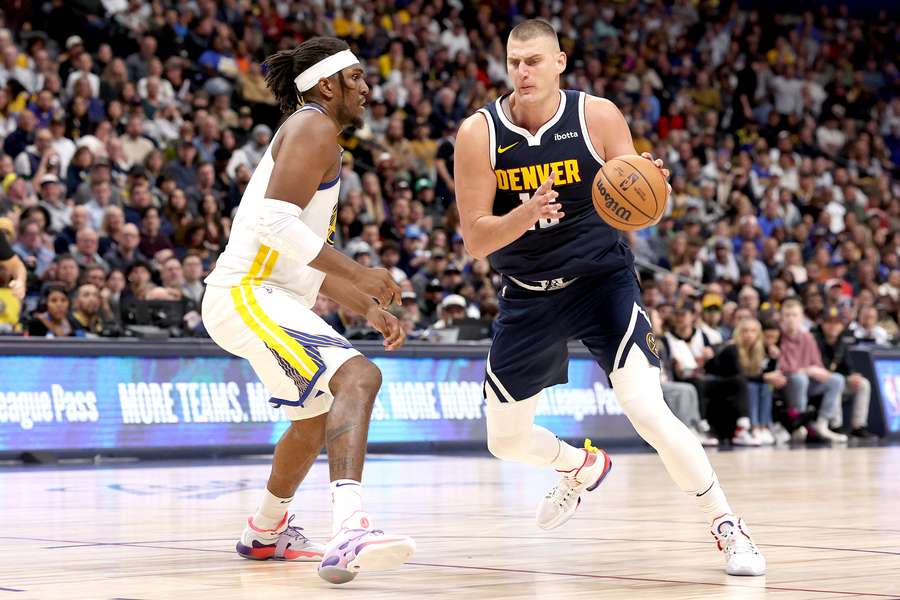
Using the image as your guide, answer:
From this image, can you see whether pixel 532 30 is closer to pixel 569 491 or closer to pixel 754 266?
pixel 569 491

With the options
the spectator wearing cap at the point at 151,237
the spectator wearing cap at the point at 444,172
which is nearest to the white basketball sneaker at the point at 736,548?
the spectator wearing cap at the point at 151,237

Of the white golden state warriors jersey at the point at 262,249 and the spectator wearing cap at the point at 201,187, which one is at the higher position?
the white golden state warriors jersey at the point at 262,249

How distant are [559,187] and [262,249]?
1.29 metres

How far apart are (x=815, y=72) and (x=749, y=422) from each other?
1281 cm

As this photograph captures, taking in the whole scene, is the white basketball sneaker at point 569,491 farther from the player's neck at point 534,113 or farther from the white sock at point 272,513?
the player's neck at point 534,113

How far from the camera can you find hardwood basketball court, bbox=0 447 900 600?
5.02m

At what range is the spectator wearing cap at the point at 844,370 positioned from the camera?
1752 cm

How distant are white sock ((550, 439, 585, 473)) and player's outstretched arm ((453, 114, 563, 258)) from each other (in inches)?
52.9

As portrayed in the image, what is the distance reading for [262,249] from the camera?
568cm

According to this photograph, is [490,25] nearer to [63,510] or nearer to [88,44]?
[88,44]

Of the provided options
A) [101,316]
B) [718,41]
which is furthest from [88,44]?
[718,41]

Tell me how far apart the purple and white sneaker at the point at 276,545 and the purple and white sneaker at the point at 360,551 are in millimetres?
1065

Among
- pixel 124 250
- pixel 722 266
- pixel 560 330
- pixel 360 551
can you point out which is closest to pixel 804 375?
pixel 722 266

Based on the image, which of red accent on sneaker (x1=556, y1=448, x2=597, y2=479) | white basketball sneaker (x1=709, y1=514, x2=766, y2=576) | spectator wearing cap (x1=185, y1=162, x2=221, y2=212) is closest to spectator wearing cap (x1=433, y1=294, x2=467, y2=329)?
spectator wearing cap (x1=185, y1=162, x2=221, y2=212)
